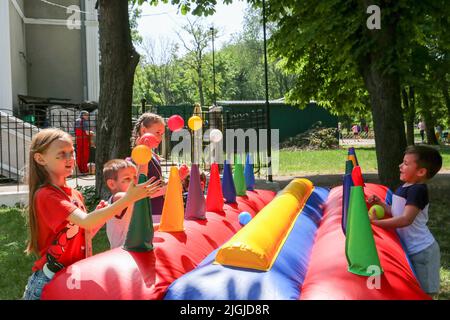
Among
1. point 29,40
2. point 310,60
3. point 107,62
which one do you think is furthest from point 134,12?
point 107,62

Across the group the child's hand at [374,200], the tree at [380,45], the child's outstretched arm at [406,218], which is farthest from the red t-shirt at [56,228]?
the tree at [380,45]

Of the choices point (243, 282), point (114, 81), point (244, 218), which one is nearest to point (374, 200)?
point (244, 218)

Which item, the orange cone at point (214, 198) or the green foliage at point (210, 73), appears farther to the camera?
the green foliage at point (210, 73)

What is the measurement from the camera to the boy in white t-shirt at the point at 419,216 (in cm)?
375

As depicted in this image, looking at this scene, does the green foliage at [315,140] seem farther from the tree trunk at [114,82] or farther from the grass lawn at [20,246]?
the tree trunk at [114,82]

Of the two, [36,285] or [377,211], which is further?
[377,211]

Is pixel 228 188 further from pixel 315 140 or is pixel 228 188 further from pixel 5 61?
pixel 315 140

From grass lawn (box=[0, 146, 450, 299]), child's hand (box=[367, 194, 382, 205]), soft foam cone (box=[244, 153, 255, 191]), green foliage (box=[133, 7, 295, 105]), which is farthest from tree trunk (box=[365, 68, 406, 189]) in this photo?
green foliage (box=[133, 7, 295, 105])

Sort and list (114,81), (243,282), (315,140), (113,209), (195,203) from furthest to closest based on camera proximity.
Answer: (315,140) → (114,81) → (195,203) → (113,209) → (243,282)

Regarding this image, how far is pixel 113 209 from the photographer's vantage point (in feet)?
9.43

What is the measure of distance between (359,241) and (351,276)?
22cm

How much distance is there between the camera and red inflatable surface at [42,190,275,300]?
283 cm

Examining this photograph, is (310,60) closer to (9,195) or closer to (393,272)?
(9,195)

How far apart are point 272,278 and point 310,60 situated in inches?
446
